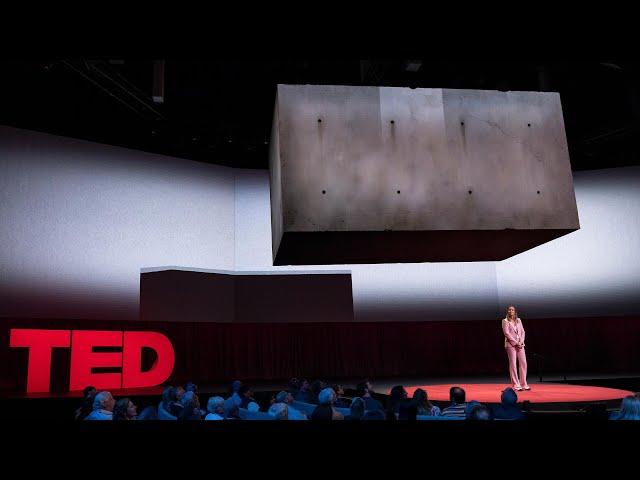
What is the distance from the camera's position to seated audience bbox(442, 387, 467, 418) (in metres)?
4.18

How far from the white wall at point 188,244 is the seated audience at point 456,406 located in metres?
7.50

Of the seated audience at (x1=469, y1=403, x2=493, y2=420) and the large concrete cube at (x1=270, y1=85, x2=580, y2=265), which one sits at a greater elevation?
the large concrete cube at (x1=270, y1=85, x2=580, y2=265)

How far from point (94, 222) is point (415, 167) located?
260 inches

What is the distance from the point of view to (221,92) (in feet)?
31.1

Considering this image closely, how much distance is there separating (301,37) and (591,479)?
5.80ft

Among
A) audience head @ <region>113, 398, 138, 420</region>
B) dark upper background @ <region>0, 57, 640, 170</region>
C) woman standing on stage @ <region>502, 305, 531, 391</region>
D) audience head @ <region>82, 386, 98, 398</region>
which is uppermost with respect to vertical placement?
dark upper background @ <region>0, 57, 640, 170</region>

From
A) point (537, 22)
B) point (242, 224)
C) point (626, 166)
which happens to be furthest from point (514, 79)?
point (537, 22)

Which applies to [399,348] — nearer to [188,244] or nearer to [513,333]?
[513,333]

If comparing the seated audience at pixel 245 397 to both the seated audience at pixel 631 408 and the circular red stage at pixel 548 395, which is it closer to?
the circular red stage at pixel 548 395

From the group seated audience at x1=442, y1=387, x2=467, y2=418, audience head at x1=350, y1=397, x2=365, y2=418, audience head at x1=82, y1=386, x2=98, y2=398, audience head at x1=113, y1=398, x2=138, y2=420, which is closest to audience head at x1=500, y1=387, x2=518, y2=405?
seated audience at x1=442, y1=387, x2=467, y2=418

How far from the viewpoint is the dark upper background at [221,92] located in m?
8.18

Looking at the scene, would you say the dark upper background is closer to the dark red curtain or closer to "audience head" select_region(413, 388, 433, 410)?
the dark red curtain

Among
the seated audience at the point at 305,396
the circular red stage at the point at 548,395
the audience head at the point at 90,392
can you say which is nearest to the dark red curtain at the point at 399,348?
the circular red stage at the point at 548,395

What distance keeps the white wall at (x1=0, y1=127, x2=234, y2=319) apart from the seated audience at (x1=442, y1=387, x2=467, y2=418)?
295 inches
